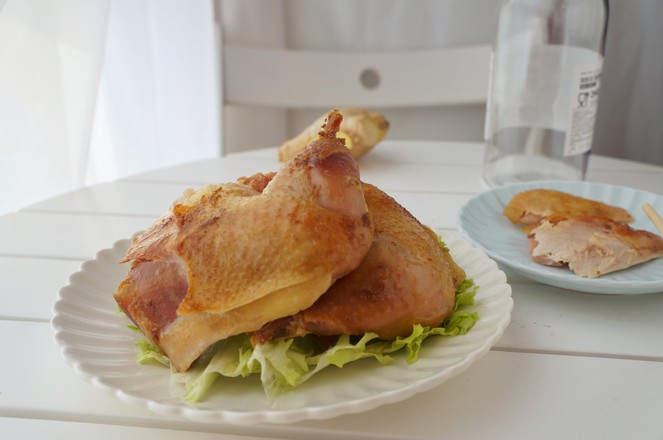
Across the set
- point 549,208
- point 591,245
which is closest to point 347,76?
point 549,208

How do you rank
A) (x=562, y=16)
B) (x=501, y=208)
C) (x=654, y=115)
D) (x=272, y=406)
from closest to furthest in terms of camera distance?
(x=272, y=406)
(x=501, y=208)
(x=562, y=16)
(x=654, y=115)

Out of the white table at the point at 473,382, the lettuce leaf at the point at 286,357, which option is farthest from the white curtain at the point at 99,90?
the lettuce leaf at the point at 286,357

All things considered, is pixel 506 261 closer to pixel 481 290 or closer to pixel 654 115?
pixel 481 290

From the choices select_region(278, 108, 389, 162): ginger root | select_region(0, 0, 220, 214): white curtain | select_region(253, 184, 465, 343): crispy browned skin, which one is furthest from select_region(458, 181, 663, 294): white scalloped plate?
select_region(0, 0, 220, 214): white curtain

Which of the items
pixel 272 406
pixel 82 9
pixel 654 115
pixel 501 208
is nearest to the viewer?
pixel 272 406

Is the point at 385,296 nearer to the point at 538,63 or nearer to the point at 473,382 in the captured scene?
the point at 473,382

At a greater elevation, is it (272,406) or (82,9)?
(82,9)

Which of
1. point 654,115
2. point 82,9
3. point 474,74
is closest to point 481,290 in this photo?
point 474,74

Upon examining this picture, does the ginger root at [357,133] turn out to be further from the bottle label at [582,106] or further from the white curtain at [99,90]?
the white curtain at [99,90]
